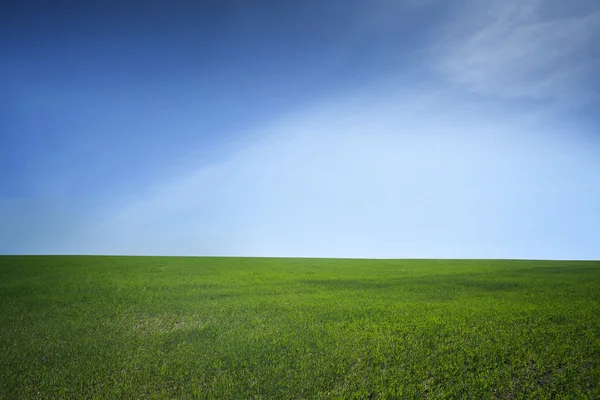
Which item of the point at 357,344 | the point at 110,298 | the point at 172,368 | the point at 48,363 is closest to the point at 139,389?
the point at 172,368

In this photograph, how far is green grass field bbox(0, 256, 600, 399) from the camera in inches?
315

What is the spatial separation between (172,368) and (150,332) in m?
3.41

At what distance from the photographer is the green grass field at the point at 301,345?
7.99 m

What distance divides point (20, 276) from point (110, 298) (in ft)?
38.2

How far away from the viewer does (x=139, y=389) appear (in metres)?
7.89

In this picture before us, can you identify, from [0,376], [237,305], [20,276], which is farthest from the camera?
[20,276]

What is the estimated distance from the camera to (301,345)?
10172mm

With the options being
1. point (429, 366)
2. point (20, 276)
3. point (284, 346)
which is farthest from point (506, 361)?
point (20, 276)

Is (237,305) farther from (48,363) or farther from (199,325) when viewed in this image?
(48,363)

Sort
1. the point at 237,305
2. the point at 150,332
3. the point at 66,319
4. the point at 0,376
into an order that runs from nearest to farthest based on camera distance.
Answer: the point at 0,376
the point at 150,332
the point at 66,319
the point at 237,305

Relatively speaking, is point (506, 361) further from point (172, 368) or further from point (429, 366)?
point (172, 368)

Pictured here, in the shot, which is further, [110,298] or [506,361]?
[110,298]

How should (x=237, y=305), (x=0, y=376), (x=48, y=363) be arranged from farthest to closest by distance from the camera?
(x=237, y=305) → (x=48, y=363) → (x=0, y=376)

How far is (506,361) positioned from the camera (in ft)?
29.6
